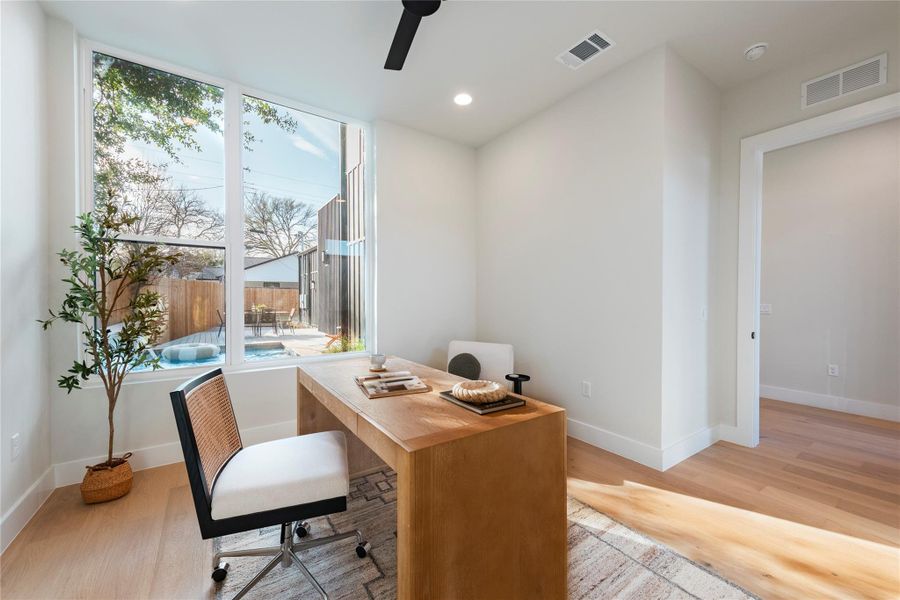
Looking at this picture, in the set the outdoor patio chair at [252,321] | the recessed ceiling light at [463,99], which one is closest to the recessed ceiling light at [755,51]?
the recessed ceiling light at [463,99]

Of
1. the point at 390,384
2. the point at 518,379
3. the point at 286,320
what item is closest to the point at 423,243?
the point at 286,320

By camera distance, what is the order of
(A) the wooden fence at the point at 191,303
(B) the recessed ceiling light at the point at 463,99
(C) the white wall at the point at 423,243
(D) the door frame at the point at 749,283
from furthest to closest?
(C) the white wall at the point at 423,243 < (B) the recessed ceiling light at the point at 463,99 < (D) the door frame at the point at 749,283 < (A) the wooden fence at the point at 191,303

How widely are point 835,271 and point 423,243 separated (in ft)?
14.2

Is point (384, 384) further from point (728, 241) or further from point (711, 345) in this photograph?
point (728, 241)

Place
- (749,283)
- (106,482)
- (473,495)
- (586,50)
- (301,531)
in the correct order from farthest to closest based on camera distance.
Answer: (749,283) → (586,50) → (106,482) → (301,531) → (473,495)

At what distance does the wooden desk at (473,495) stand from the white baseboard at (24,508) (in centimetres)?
181

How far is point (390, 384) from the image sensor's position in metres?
1.70

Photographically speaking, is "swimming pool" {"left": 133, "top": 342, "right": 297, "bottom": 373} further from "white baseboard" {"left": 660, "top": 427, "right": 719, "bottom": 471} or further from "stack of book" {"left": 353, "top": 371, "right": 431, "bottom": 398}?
"white baseboard" {"left": 660, "top": 427, "right": 719, "bottom": 471}

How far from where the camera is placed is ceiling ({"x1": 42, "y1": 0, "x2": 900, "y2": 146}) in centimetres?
212

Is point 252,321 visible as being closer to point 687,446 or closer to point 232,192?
point 232,192

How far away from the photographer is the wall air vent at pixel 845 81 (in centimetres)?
226

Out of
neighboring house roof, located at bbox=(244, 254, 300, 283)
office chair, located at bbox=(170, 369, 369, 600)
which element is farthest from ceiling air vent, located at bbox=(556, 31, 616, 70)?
office chair, located at bbox=(170, 369, 369, 600)

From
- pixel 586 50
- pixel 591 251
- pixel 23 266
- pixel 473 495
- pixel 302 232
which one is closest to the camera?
pixel 473 495

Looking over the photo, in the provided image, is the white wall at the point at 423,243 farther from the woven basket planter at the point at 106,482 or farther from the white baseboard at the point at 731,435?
the white baseboard at the point at 731,435
